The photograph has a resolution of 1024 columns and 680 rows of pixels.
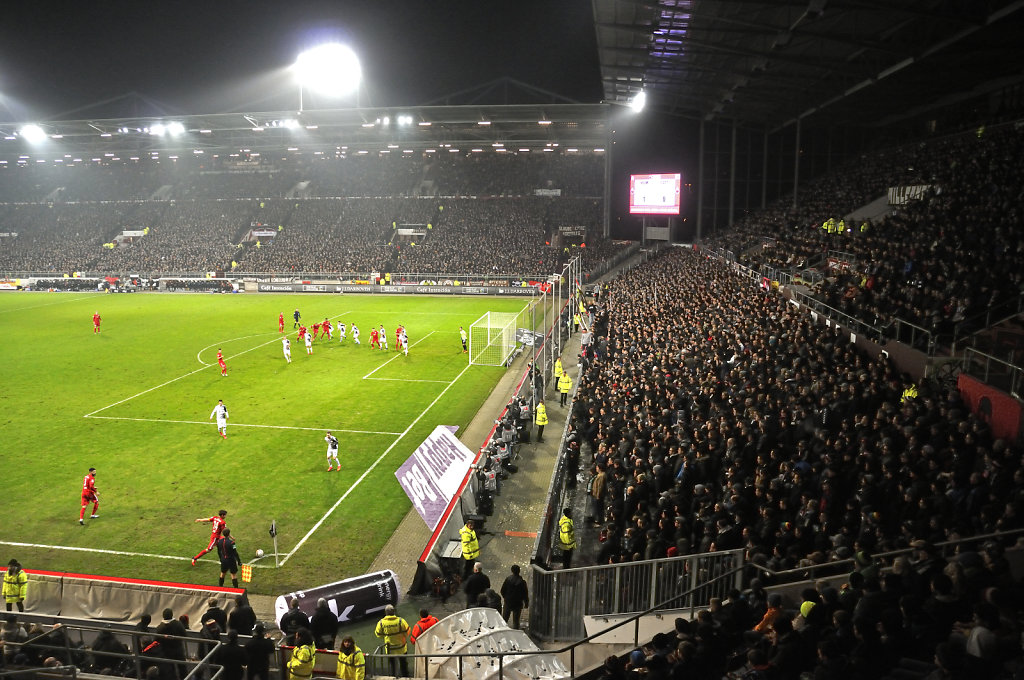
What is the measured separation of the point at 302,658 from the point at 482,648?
2.30m

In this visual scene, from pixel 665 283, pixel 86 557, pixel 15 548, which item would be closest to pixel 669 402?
pixel 86 557

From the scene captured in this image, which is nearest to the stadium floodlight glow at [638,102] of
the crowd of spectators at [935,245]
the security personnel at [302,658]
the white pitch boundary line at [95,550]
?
the crowd of spectators at [935,245]

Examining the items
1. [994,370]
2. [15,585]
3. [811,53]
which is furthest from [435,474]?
[811,53]

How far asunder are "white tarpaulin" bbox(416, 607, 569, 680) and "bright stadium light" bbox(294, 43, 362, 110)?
168ft

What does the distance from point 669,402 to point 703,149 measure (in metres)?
41.0

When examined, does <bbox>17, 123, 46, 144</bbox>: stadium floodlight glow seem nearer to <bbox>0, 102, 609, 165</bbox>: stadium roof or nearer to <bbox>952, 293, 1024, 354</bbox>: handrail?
<bbox>0, 102, 609, 165</bbox>: stadium roof

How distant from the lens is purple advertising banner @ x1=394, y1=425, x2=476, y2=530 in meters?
14.3

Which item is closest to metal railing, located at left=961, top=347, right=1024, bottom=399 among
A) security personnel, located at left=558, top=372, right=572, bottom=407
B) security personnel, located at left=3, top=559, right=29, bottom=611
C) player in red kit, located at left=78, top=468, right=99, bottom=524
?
security personnel, located at left=558, top=372, right=572, bottom=407

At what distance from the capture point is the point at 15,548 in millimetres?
14398

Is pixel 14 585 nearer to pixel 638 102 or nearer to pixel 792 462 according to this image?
pixel 792 462

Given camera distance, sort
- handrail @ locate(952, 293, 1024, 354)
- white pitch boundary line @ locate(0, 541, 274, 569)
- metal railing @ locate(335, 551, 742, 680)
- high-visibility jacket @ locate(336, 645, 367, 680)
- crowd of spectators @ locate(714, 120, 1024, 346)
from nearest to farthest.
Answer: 1. metal railing @ locate(335, 551, 742, 680)
2. high-visibility jacket @ locate(336, 645, 367, 680)
3. handrail @ locate(952, 293, 1024, 354)
4. white pitch boundary line @ locate(0, 541, 274, 569)
5. crowd of spectators @ locate(714, 120, 1024, 346)

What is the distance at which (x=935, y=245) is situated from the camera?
721 inches


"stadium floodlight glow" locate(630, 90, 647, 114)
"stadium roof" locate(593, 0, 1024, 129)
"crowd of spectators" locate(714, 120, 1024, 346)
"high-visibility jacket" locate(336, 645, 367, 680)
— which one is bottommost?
"high-visibility jacket" locate(336, 645, 367, 680)

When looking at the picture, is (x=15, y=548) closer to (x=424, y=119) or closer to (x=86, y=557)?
(x=86, y=557)
